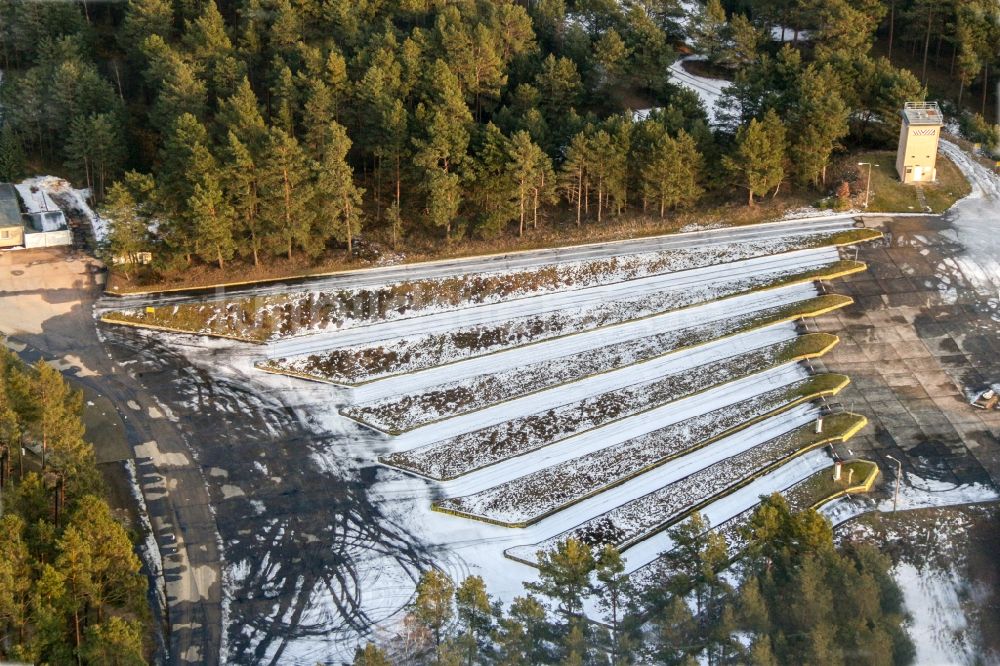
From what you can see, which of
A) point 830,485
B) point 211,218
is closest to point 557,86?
point 211,218

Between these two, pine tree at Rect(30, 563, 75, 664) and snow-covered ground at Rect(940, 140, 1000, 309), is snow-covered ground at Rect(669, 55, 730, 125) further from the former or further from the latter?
pine tree at Rect(30, 563, 75, 664)

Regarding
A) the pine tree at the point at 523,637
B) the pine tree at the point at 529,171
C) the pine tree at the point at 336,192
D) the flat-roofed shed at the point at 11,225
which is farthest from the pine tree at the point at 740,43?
the pine tree at the point at 523,637

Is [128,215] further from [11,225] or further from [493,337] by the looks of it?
[493,337]

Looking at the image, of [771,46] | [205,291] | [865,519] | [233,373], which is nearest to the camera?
[865,519]

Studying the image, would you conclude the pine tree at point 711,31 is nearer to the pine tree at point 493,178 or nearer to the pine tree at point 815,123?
the pine tree at point 815,123

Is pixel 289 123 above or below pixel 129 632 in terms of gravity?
above

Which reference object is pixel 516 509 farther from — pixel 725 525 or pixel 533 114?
pixel 533 114

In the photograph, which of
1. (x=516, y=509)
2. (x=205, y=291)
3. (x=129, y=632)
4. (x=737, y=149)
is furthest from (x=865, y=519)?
(x=205, y=291)
